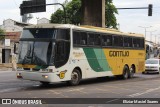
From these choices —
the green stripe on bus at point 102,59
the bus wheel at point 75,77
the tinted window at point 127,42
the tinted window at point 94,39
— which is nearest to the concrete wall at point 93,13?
the tinted window at point 127,42

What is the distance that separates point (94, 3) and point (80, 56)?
18447 mm

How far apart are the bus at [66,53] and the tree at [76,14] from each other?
47533 mm

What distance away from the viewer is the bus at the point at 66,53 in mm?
20766

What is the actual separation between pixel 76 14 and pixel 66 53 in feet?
181

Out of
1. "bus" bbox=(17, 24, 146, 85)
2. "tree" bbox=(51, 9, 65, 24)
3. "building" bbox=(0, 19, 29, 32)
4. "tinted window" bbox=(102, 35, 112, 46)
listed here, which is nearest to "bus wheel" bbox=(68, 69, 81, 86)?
"bus" bbox=(17, 24, 146, 85)

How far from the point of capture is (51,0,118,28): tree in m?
75.0

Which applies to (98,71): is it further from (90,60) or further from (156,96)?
(156,96)

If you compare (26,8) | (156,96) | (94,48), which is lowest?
(156,96)

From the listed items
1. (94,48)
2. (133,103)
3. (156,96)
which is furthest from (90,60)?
(133,103)

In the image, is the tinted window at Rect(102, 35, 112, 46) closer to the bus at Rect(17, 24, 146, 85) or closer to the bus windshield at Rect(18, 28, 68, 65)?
the bus at Rect(17, 24, 146, 85)

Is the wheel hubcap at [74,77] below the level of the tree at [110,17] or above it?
below

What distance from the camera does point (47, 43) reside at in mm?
20844

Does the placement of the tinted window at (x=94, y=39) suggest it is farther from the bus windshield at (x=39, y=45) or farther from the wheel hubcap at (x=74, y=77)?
the bus windshield at (x=39, y=45)

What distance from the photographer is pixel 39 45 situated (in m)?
21.0
